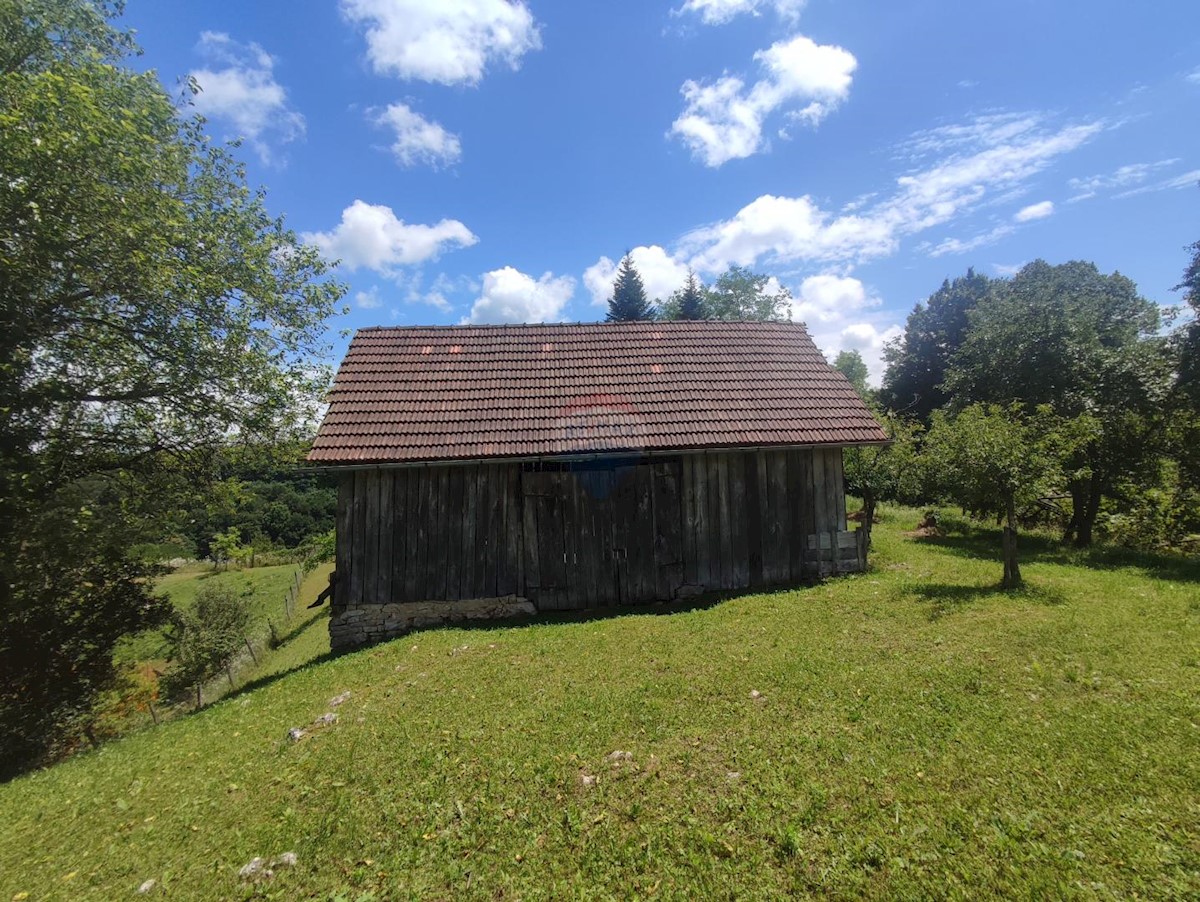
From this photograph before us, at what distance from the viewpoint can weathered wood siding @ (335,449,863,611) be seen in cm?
966

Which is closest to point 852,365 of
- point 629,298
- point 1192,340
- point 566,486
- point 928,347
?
point 928,347

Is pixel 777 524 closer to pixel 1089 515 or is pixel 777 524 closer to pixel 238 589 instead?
pixel 1089 515

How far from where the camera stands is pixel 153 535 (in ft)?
36.6

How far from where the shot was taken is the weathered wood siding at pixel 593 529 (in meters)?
9.66

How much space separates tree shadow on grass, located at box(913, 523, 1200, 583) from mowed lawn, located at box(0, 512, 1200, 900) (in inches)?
166

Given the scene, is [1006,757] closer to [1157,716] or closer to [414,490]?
[1157,716]

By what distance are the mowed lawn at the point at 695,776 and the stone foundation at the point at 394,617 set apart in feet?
6.02

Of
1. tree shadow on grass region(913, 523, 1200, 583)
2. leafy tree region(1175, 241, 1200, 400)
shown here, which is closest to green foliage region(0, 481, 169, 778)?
tree shadow on grass region(913, 523, 1200, 583)

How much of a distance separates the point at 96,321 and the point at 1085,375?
84.6 ft

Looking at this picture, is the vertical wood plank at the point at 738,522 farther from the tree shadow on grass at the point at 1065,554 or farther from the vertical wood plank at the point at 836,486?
the tree shadow on grass at the point at 1065,554

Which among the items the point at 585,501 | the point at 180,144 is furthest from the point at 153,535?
the point at 585,501

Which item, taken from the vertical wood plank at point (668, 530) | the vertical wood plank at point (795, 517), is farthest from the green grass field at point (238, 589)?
the vertical wood plank at point (795, 517)

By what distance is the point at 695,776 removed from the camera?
4312mm

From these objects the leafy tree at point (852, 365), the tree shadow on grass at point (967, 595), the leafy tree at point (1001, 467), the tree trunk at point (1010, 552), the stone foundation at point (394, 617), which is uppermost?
the leafy tree at point (852, 365)
